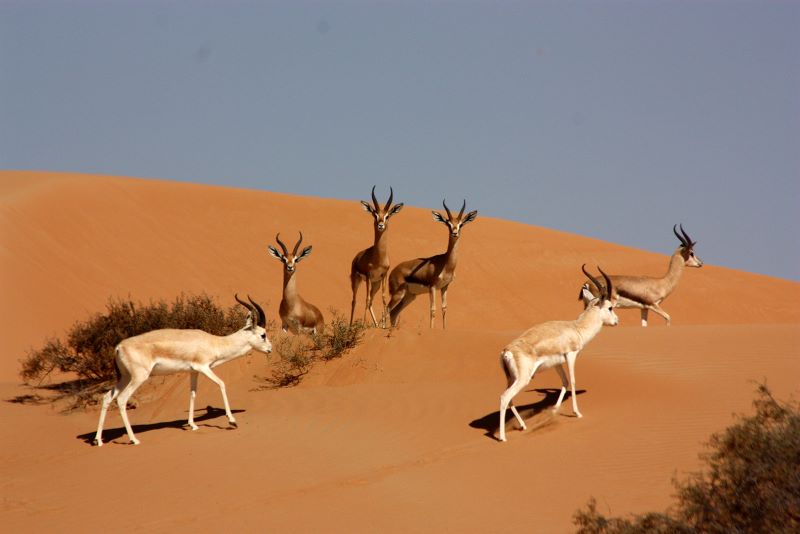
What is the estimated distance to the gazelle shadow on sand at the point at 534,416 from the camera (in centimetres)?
1277

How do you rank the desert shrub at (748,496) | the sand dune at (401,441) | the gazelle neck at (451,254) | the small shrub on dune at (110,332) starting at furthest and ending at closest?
the gazelle neck at (451,254) < the small shrub on dune at (110,332) < the sand dune at (401,441) < the desert shrub at (748,496)

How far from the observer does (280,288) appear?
4144 cm

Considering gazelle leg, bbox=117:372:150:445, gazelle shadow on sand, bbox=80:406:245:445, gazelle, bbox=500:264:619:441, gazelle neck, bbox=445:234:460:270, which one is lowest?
gazelle shadow on sand, bbox=80:406:245:445

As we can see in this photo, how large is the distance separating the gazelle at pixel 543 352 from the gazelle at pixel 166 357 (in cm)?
423

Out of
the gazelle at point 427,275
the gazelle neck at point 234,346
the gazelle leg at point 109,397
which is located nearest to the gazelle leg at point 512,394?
the gazelle neck at point 234,346

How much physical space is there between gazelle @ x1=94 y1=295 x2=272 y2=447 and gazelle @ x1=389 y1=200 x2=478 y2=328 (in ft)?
21.0

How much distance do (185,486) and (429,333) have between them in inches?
261

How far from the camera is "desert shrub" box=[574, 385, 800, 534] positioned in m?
6.87

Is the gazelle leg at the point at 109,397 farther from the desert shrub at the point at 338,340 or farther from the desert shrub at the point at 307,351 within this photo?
the desert shrub at the point at 338,340

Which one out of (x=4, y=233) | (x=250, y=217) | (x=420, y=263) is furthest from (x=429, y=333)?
(x=250, y=217)

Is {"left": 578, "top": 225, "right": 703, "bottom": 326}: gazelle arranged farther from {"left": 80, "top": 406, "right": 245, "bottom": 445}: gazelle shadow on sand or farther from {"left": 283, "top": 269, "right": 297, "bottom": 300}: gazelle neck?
{"left": 80, "top": 406, "right": 245, "bottom": 445}: gazelle shadow on sand

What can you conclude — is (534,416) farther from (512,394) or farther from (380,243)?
(380,243)

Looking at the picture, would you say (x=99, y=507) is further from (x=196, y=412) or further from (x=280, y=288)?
(x=280, y=288)

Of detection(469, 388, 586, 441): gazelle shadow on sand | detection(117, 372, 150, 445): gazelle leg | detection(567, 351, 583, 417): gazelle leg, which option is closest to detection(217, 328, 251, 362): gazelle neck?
detection(117, 372, 150, 445): gazelle leg
